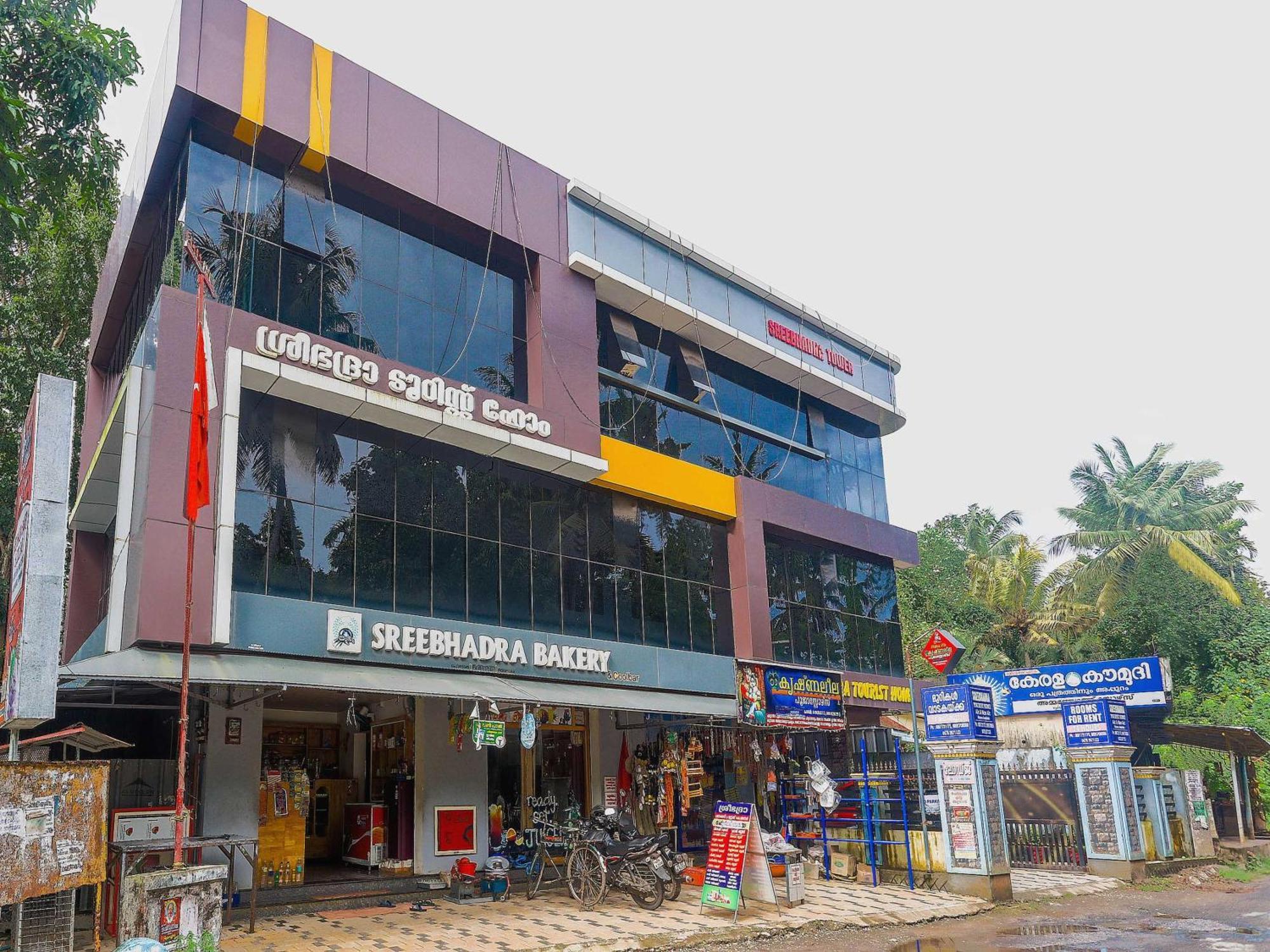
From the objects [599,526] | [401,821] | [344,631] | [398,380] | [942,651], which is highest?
[398,380]

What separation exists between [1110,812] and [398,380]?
15556 millimetres

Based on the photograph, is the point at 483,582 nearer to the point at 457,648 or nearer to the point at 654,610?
the point at 457,648

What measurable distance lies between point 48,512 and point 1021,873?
17.7 meters

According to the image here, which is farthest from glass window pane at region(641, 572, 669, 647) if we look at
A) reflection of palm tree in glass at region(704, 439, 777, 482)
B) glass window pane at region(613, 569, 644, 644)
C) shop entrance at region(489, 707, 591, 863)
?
reflection of palm tree in glass at region(704, 439, 777, 482)

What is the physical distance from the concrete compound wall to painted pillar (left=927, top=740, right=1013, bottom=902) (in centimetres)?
1081

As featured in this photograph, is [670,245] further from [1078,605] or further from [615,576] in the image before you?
[1078,605]

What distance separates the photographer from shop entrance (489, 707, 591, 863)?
17312 millimetres

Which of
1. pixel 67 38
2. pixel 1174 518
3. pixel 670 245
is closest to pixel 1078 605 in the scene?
pixel 1174 518

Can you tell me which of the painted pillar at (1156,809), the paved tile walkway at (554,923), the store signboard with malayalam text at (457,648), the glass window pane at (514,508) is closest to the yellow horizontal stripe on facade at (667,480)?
the glass window pane at (514,508)

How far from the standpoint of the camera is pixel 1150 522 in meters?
40.8

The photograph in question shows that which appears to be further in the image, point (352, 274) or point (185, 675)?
point (352, 274)

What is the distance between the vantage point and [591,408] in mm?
18766

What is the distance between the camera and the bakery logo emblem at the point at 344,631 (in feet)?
45.6

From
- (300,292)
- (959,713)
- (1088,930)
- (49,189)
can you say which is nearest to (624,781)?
(959,713)
